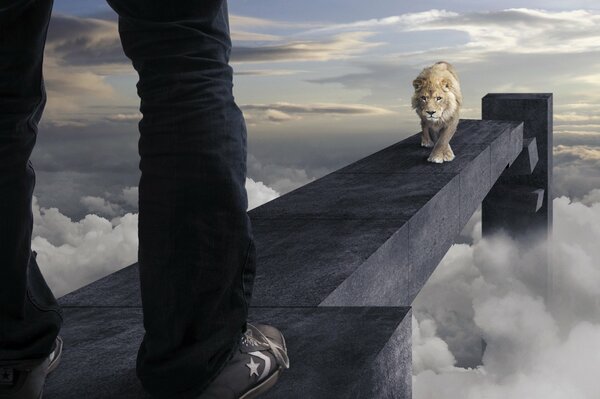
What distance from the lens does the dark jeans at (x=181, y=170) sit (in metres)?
1.50

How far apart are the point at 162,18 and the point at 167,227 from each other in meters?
0.39

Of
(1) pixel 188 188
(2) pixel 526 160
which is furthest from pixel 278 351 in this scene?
(2) pixel 526 160

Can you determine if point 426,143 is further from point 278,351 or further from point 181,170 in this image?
point 181,170

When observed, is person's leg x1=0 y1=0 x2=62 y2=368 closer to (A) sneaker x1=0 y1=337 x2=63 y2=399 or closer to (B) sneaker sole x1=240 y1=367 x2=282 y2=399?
(A) sneaker x1=0 y1=337 x2=63 y2=399

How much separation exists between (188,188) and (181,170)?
0.04 m

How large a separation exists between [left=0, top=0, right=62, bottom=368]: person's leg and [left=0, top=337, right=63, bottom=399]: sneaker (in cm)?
2

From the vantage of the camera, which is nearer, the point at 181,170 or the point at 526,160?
the point at 181,170

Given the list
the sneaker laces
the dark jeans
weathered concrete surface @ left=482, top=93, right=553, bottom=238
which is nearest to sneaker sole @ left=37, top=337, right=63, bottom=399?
the dark jeans

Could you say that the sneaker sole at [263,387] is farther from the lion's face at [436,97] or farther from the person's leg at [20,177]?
the lion's face at [436,97]

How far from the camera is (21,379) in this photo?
73.2 inches

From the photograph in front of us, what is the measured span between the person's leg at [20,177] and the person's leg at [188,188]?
29cm

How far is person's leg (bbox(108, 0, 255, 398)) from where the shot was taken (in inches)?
59.1

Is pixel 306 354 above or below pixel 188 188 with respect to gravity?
below

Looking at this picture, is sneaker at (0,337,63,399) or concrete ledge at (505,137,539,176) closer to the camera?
sneaker at (0,337,63,399)
